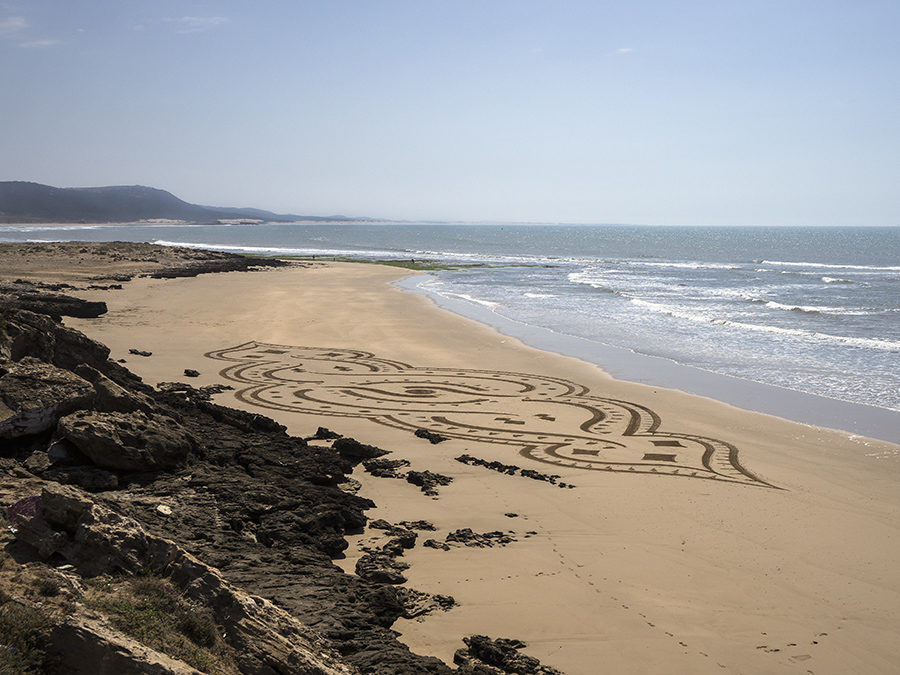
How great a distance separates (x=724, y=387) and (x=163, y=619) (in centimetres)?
1662

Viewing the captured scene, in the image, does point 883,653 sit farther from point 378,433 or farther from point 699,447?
point 378,433

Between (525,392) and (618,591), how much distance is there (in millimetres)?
9988

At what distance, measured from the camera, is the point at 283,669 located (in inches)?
199

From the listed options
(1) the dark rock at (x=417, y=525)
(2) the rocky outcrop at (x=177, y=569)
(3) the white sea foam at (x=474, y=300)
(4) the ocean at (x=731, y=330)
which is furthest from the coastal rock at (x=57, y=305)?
(2) the rocky outcrop at (x=177, y=569)

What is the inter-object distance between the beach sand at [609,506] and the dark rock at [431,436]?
0.21 metres

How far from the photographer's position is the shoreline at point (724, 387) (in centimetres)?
1559

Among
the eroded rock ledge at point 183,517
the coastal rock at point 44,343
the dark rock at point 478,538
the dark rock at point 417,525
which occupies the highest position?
the coastal rock at point 44,343

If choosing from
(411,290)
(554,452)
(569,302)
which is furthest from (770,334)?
(411,290)

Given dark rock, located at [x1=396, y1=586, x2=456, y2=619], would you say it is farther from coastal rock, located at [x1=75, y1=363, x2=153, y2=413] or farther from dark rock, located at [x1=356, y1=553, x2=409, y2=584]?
coastal rock, located at [x1=75, y1=363, x2=153, y2=413]

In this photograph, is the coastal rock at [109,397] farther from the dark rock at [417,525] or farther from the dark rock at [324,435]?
the dark rock at [417,525]

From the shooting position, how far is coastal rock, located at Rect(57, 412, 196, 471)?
8.52 metres

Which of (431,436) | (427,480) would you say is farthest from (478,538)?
(431,436)

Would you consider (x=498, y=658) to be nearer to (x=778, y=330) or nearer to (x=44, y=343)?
(x=44, y=343)

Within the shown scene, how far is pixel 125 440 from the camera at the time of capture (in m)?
8.84
